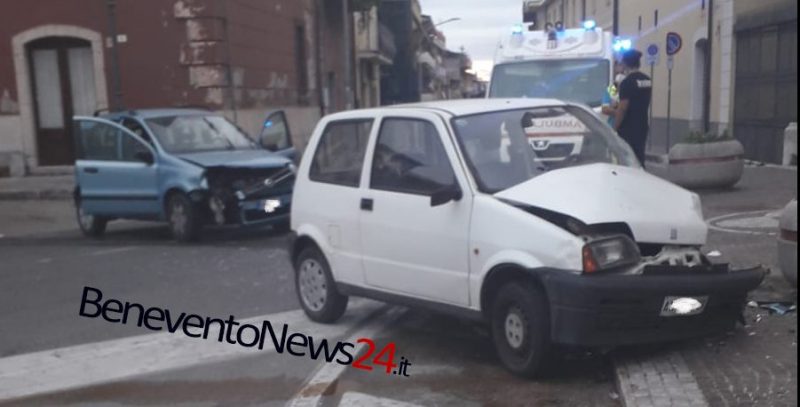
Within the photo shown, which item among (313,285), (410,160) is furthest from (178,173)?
(410,160)

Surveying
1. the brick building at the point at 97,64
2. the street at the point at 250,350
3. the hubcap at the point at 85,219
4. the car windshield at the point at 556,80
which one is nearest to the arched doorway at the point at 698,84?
the car windshield at the point at 556,80

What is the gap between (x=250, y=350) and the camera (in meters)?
6.94

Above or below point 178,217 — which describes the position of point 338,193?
above

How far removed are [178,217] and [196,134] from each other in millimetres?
1466

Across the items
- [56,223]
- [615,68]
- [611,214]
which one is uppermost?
A: [615,68]

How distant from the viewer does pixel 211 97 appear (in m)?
20.5

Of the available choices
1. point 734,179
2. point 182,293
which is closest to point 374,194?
point 182,293

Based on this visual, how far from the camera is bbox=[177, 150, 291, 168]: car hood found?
11.9m

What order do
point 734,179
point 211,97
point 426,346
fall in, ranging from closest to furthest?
point 426,346, point 734,179, point 211,97

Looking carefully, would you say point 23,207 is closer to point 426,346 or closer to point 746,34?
point 426,346

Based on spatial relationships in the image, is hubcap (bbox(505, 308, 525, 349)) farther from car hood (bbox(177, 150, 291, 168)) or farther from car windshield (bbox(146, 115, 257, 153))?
car windshield (bbox(146, 115, 257, 153))

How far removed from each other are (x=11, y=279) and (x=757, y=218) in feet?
27.8

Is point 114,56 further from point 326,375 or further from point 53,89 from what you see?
point 326,375

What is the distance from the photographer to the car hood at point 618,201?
568 cm
